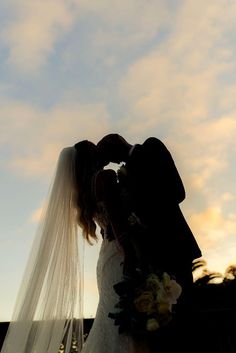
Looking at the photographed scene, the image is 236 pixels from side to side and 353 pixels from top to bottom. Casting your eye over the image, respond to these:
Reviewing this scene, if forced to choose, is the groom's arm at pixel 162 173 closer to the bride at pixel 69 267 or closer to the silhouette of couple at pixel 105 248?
the silhouette of couple at pixel 105 248

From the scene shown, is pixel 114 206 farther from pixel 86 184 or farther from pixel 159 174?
pixel 86 184

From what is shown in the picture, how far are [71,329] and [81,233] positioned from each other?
2.62ft

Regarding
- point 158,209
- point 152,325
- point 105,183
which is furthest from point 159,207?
point 152,325

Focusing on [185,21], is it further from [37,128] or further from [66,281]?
[66,281]

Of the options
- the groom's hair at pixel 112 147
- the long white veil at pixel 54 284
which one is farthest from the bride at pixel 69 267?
the groom's hair at pixel 112 147

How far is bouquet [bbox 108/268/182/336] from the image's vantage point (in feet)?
9.69

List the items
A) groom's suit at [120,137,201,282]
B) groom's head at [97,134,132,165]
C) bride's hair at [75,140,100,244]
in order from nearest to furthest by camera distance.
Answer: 1. groom's suit at [120,137,201,282]
2. bride's hair at [75,140,100,244]
3. groom's head at [97,134,132,165]

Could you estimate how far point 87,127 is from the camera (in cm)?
712

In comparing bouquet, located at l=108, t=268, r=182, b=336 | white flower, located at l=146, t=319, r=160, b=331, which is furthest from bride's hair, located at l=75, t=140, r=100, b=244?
white flower, located at l=146, t=319, r=160, b=331

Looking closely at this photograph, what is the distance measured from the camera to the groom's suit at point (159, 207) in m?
3.31

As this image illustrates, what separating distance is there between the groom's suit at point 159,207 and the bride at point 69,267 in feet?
0.60

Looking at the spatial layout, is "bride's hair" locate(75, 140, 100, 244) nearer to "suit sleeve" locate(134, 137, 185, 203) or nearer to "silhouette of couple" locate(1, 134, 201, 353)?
"silhouette of couple" locate(1, 134, 201, 353)

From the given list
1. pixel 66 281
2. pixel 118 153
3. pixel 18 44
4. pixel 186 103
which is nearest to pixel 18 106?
pixel 18 44

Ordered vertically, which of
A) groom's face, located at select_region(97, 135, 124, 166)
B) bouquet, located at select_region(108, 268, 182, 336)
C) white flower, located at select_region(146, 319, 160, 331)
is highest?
groom's face, located at select_region(97, 135, 124, 166)
